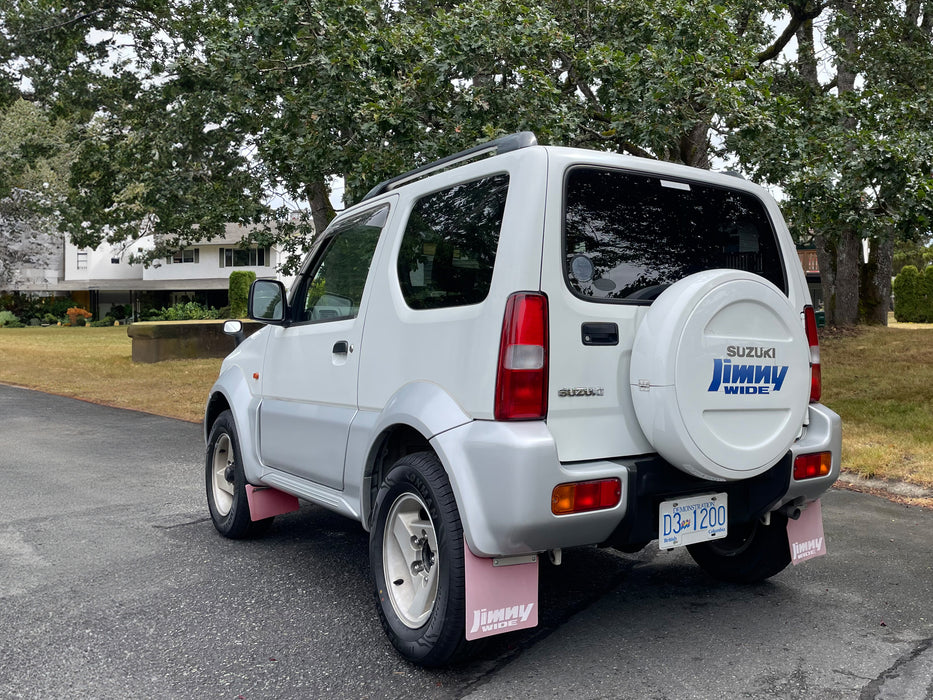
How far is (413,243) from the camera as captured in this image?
3869 mm

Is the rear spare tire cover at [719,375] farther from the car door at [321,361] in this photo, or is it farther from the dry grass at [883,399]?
the dry grass at [883,399]

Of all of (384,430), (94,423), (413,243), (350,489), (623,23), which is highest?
(623,23)

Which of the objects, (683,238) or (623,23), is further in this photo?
(623,23)

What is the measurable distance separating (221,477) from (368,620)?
79.1 inches

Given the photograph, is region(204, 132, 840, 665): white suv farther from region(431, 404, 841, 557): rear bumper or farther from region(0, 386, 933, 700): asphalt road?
region(0, 386, 933, 700): asphalt road

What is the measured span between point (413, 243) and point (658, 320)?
1.17m

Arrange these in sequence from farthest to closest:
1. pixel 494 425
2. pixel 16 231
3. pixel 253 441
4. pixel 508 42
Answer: pixel 16 231 < pixel 508 42 < pixel 253 441 < pixel 494 425

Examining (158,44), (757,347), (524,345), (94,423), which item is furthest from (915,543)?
(158,44)

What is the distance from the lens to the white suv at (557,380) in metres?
3.17

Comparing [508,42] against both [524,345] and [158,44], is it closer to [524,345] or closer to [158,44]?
[524,345]

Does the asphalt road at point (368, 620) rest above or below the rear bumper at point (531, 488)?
below

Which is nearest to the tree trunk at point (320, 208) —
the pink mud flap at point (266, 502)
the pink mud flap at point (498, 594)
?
the pink mud flap at point (266, 502)

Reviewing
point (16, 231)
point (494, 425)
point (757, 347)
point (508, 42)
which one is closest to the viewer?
point (494, 425)

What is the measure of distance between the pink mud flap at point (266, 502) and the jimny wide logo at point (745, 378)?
9.06 ft
